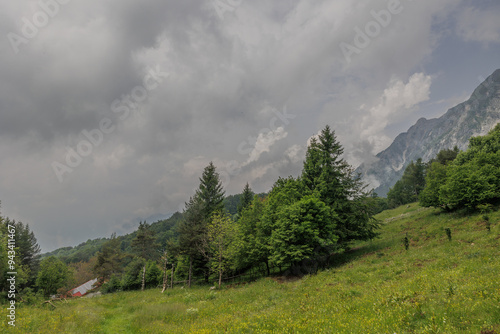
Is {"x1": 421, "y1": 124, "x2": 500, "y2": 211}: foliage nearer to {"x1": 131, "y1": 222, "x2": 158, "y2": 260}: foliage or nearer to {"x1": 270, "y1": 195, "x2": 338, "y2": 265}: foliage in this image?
{"x1": 270, "y1": 195, "x2": 338, "y2": 265}: foliage

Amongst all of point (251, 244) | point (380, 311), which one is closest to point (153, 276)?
point (251, 244)

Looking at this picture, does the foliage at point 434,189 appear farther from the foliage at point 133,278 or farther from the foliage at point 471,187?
the foliage at point 133,278

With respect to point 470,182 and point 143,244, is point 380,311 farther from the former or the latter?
point 143,244

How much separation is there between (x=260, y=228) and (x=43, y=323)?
2537cm

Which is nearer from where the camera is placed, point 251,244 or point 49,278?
point 251,244

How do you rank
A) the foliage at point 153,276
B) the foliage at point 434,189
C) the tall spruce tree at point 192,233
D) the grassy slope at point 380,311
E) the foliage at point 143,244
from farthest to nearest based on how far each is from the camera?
the foliage at point 143,244 → the foliage at point 153,276 → the foliage at point 434,189 → the tall spruce tree at point 192,233 → the grassy slope at point 380,311

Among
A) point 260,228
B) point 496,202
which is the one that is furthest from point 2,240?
point 496,202

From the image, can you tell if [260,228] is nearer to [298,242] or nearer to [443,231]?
[298,242]

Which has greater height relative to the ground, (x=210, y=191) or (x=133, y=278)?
(x=210, y=191)

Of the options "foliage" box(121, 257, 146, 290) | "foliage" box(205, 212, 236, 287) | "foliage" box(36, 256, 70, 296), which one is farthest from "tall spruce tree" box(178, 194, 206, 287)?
"foliage" box(36, 256, 70, 296)

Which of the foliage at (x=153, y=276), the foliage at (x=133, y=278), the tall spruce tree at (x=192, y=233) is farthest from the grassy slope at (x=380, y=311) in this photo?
the foliage at (x=133, y=278)

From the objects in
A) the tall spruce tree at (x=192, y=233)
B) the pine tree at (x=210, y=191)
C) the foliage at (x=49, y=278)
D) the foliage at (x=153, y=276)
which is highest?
the pine tree at (x=210, y=191)

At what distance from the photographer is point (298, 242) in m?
27.0

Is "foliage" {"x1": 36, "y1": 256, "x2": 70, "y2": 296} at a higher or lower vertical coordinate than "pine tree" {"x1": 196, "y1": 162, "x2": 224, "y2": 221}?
lower
